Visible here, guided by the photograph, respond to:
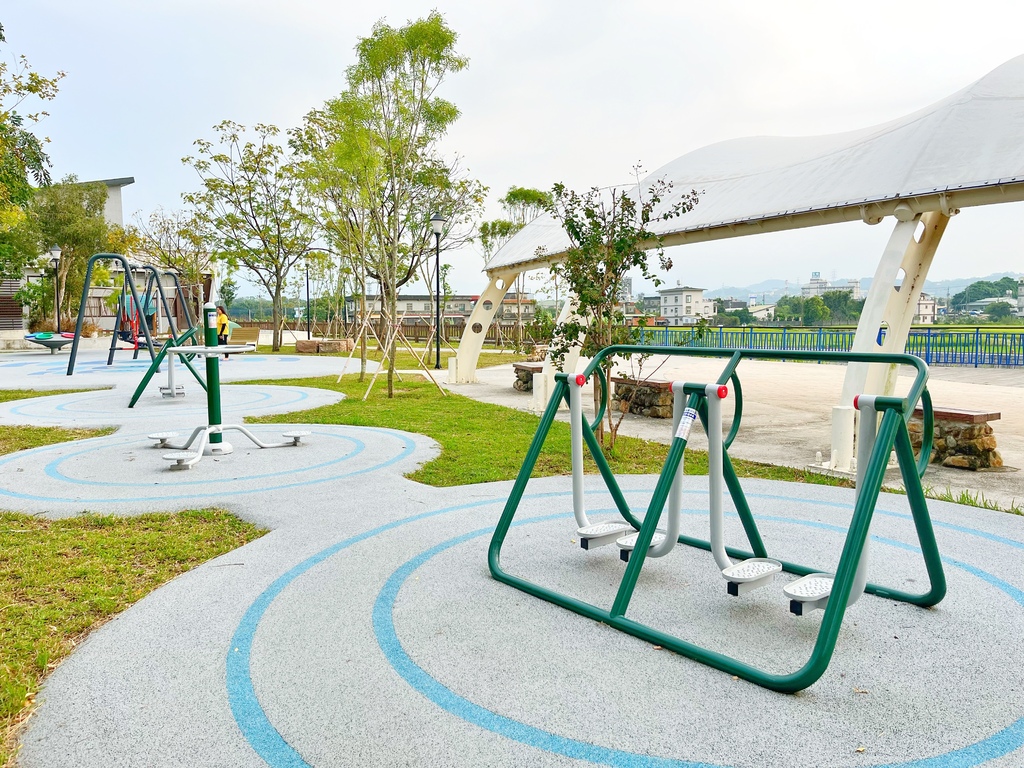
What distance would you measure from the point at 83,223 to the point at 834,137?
29.5 metres

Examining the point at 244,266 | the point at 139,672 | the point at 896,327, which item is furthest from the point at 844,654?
the point at 244,266

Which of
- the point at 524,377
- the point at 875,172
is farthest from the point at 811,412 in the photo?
the point at 524,377

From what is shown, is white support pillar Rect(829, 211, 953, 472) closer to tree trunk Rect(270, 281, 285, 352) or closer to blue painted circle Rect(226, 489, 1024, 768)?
blue painted circle Rect(226, 489, 1024, 768)

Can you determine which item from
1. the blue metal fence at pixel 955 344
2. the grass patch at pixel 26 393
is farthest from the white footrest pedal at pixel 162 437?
the blue metal fence at pixel 955 344

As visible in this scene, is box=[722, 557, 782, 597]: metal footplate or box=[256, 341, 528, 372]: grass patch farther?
box=[256, 341, 528, 372]: grass patch

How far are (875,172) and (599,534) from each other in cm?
500

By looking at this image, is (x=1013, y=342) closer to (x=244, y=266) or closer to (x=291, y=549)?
(x=291, y=549)

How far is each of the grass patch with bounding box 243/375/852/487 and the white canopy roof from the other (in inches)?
98.4

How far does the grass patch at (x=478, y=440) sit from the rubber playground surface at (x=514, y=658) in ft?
3.87

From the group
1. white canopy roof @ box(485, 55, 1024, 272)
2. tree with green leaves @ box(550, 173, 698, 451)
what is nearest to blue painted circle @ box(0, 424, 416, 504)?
tree with green leaves @ box(550, 173, 698, 451)

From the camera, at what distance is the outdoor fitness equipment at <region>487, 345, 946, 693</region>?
2.45 meters

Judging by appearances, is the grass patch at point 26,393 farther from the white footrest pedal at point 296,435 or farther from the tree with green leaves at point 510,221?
the tree with green leaves at point 510,221

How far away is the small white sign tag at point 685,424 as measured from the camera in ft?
9.94

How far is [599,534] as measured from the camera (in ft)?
11.8
